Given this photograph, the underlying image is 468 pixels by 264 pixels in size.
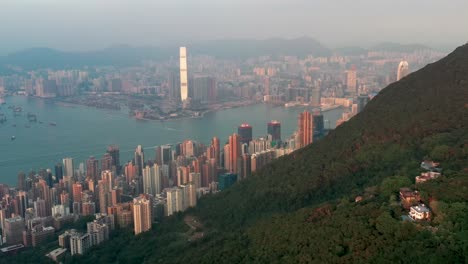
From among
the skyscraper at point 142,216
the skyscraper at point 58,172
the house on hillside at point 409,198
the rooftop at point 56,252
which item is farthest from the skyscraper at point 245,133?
the house on hillside at point 409,198

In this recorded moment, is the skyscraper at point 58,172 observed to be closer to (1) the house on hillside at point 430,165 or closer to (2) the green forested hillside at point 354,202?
(2) the green forested hillside at point 354,202

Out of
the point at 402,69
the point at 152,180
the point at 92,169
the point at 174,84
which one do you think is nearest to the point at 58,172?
the point at 92,169

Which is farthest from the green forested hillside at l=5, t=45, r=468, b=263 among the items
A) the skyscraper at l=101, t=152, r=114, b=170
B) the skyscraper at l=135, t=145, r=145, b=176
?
the skyscraper at l=101, t=152, r=114, b=170

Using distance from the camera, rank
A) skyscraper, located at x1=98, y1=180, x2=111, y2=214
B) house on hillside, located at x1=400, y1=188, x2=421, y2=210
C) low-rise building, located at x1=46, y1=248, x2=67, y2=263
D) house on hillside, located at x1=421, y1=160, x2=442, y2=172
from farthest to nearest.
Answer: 1. skyscraper, located at x1=98, y1=180, x2=111, y2=214
2. low-rise building, located at x1=46, y1=248, x2=67, y2=263
3. house on hillside, located at x1=421, y1=160, x2=442, y2=172
4. house on hillside, located at x1=400, y1=188, x2=421, y2=210

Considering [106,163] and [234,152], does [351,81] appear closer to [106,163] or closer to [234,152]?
[234,152]

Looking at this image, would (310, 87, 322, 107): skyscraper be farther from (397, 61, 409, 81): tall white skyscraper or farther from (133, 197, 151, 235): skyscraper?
A: (133, 197, 151, 235): skyscraper

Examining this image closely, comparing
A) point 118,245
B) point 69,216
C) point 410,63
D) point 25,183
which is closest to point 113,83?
point 410,63
